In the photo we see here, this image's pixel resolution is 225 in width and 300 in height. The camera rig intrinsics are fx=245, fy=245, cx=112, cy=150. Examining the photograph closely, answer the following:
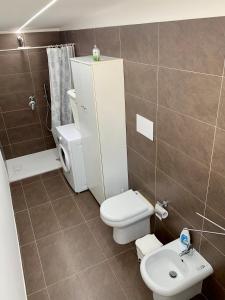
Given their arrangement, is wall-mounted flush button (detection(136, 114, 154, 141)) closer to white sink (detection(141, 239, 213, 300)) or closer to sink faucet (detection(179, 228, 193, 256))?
sink faucet (detection(179, 228, 193, 256))

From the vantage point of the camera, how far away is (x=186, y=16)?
4.97 ft

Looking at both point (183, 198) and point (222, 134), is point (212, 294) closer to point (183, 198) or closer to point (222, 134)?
point (183, 198)

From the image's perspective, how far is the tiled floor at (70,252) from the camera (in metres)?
2.24

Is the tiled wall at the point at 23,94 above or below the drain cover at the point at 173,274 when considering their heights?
above

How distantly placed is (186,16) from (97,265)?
89.7 inches

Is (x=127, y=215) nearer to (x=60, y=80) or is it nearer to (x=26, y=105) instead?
(x=60, y=80)

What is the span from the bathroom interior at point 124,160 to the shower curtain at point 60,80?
15 mm

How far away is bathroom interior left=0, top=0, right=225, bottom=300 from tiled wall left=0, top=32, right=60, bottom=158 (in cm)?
3

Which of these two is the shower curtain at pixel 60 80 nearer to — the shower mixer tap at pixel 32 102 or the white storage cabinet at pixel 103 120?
the shower mixer tap at pixel 32 102

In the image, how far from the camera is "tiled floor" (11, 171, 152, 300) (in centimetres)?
224

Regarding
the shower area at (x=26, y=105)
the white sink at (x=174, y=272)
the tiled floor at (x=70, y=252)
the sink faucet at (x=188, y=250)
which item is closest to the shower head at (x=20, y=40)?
the shower area at (x=26, y=105)

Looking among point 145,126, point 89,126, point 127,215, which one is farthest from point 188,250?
point 89,126

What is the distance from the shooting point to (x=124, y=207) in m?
2.54

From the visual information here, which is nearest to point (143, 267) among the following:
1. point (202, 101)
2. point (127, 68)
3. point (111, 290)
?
point (111, 290)
